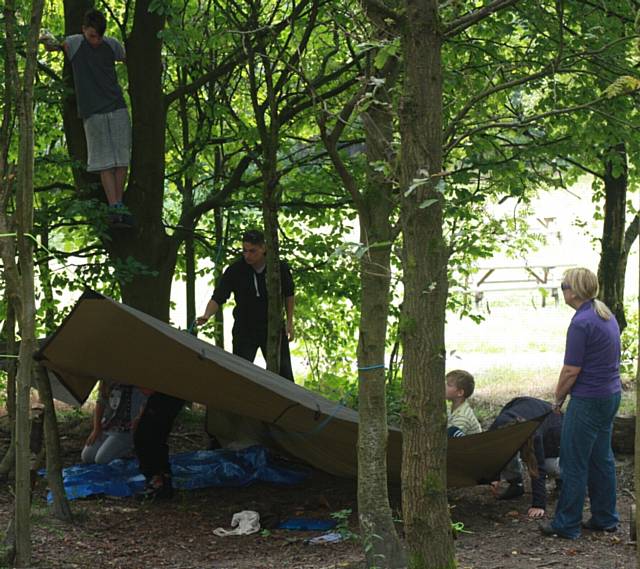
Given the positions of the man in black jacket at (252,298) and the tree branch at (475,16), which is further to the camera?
the man in black jacket at (252,298)

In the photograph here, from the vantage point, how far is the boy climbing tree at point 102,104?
6.68 metres

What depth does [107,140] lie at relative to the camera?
22.8 ft

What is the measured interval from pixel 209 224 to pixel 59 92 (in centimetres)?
259

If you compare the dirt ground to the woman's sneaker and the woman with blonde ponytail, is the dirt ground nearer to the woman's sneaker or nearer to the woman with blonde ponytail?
the woman's sneaker

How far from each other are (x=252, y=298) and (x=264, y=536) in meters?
1.97

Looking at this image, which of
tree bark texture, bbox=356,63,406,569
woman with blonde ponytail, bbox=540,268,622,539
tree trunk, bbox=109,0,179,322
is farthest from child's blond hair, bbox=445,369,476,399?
tree trunk, bbox=109,0,179,322

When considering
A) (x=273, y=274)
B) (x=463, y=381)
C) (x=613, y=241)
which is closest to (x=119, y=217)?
(x=273, y=274)

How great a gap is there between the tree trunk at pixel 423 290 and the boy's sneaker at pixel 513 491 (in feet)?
8.93

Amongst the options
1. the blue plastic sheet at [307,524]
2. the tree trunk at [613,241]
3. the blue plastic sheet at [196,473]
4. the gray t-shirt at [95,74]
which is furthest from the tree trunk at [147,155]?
the tree trunk at [613,241]

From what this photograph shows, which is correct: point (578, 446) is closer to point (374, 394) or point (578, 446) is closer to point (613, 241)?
point (374, 394)

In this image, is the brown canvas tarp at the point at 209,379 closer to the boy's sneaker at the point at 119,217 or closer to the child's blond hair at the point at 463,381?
the child's blond hair at the point at 463,381

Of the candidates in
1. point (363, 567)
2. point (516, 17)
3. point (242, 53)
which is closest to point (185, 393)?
point (363, 567)

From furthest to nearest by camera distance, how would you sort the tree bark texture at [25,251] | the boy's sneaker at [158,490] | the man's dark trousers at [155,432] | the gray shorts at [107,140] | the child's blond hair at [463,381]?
the gray shorts at [107,140], the boy's sneaker at [158,490], the man's dark trousers at [155,432], the child's blond hair at [463,381], the tree bark texture at [25,251]

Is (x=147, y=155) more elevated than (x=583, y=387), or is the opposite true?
(x=147, y=155)
